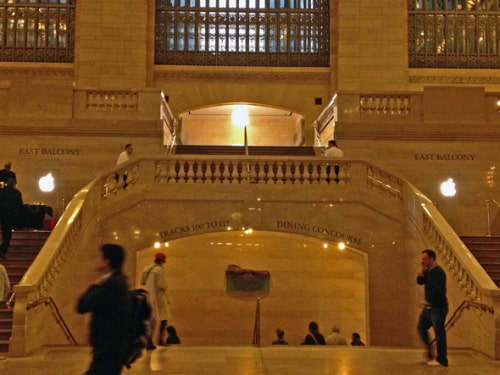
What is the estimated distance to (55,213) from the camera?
1866cm

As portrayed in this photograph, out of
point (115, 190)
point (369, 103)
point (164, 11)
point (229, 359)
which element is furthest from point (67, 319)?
point (164, 11)

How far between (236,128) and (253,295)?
11725 mm

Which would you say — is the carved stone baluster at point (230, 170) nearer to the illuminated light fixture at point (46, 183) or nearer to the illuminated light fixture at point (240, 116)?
the illuminated light fixture at point (46, 183)

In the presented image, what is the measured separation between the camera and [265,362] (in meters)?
10.0

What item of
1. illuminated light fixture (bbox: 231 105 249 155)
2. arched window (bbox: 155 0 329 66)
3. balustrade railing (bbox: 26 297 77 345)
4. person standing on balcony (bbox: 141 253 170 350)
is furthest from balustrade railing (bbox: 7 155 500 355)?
illuminated light fixture (bbox: 231 105 249 155)

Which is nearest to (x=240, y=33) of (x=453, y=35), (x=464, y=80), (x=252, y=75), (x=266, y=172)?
(x=252, y=75)

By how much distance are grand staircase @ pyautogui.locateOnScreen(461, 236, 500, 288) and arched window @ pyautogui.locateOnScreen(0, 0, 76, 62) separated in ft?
46.2

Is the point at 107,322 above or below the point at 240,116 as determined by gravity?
below

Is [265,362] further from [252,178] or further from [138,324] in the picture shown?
[252,178]

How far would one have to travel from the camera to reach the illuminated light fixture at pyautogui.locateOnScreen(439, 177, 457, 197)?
61.5 ft

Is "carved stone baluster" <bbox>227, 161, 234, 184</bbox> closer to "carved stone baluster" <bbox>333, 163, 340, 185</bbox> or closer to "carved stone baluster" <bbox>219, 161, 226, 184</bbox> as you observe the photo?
"carved stone baluster" <bbox>219, 161, 226, 184</bbox>

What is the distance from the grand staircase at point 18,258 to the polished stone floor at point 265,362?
3.28 ft

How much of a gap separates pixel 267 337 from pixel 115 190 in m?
4.67

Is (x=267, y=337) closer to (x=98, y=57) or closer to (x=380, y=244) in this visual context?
(x=380, y=244)
